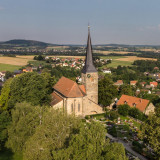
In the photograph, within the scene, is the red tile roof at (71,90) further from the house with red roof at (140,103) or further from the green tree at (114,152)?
the green tree at (114,152)

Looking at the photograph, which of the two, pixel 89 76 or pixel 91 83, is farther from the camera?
pixel 91 83

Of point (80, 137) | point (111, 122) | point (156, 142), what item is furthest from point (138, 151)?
point (80, 137)

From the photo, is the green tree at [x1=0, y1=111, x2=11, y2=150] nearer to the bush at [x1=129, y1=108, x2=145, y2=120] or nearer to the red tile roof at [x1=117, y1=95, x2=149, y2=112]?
the bush at [x1=129, y1=108, x2=145, y2=120]

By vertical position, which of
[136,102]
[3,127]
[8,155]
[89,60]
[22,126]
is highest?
[89,60]

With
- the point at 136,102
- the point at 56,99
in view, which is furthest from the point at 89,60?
the point at 136,102

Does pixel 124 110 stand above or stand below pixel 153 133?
below

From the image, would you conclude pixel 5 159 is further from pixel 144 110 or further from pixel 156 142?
pixel 144 110

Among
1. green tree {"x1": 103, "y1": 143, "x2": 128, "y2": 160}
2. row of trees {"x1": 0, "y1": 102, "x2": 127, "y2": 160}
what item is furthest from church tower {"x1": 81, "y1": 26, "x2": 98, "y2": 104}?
green tree {"x1": 103, "y1": 143, "x2": 128, "y2": 160}

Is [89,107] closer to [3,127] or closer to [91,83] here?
[91,83]
